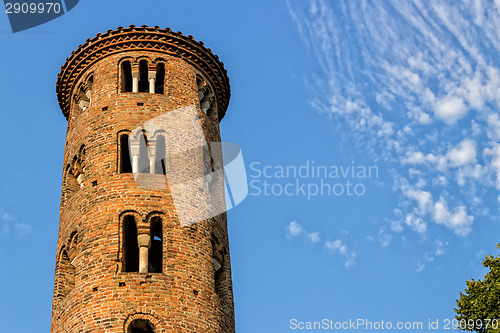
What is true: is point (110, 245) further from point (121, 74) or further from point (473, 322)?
point (473, 322)

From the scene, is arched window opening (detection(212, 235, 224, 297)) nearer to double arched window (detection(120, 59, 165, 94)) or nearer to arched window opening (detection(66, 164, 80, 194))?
arched window opening (detection(66, 164, 80, 194))

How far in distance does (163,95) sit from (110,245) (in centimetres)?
736

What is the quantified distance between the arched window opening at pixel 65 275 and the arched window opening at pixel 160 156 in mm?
4463

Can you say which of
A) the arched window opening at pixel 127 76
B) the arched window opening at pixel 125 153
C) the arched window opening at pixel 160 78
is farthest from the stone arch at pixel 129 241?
the arched window opening at pixel 160 78

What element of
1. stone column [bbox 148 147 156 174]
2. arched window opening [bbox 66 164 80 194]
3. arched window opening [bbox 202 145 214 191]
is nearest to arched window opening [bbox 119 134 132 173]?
stone column [bbox 148 147 156 174]

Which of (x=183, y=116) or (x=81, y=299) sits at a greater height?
(x=183, y=116)

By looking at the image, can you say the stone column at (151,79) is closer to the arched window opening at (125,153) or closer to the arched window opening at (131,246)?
the arched window opening at (125,153)

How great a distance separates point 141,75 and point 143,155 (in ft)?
15.8

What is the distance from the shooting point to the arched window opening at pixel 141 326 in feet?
76.5

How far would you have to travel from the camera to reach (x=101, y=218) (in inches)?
1019

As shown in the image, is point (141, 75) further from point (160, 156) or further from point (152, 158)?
point (152, 158)

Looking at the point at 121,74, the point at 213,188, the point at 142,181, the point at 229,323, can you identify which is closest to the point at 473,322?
the point at 229,323

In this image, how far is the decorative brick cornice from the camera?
3155 centimetres

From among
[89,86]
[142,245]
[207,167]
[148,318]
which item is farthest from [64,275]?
[89,86]
